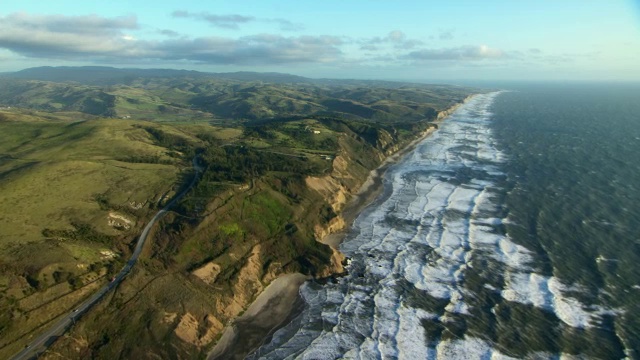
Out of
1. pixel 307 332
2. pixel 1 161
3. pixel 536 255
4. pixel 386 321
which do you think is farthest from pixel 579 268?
pixel 1 161

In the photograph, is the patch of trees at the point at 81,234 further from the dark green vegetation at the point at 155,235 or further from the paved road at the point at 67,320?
the paved road at the point at 67,320

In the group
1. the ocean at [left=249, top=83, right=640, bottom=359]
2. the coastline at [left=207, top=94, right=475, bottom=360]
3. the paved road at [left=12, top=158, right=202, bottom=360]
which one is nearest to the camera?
the paved road at [left=12, top=158, right=202, bottom=360]

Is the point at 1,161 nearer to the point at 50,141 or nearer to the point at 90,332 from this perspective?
the point at 50,141

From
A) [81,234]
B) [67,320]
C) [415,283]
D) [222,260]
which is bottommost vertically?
[415,283]

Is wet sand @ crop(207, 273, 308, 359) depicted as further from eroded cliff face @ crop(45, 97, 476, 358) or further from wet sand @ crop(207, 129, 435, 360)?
eroded cliff face @ crop(45, 97, 476, 358)

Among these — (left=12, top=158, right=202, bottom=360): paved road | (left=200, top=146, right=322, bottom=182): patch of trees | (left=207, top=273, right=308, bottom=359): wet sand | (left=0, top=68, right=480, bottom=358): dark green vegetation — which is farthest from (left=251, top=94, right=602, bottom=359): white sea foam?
(left=12, top=158, right=202, bottom=360): paved road

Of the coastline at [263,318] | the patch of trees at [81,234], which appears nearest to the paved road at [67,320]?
the patch of trees at [81,234]

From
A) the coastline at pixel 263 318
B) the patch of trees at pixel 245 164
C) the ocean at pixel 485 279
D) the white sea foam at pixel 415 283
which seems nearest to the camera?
the ocean at pixel 485 279

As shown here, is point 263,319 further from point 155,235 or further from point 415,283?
point 155,235

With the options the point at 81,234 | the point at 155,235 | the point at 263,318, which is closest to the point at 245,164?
the point at 155,235

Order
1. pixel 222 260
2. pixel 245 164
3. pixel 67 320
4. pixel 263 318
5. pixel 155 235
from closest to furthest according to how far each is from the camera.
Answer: pixel 67 320
pixel 263 318
pixel 222 260
pixel 155 235
pixel 245 164
